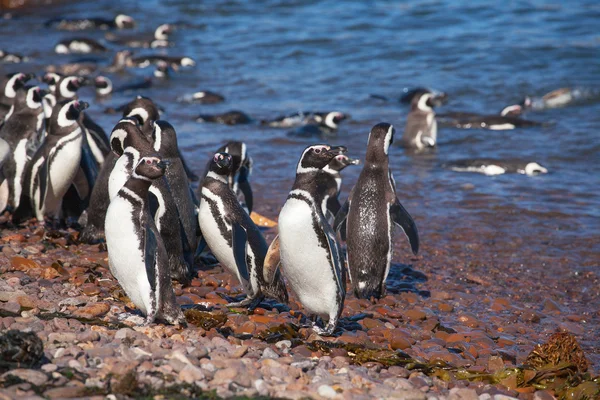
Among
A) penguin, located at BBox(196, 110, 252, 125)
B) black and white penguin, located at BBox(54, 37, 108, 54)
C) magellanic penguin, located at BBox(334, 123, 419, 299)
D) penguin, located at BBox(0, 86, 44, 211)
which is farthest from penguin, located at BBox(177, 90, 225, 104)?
magellanic penguin, located at BBox(334, 123, 419, 299)

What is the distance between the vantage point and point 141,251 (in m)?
5.34

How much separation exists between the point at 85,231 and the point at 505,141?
754 centimetres

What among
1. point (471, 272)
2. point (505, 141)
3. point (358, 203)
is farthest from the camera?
point (505, 141)

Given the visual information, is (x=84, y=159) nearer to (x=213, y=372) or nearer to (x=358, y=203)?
(x=358, y=203)

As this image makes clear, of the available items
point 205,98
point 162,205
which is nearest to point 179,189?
point 162,205

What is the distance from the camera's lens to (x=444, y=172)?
11.3 m

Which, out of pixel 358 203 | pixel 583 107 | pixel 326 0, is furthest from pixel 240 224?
pixel 326 0

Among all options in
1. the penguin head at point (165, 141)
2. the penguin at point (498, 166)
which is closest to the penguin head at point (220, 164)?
the penguin head at point (165, 141)

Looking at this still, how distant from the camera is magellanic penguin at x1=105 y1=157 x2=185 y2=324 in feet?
17.4

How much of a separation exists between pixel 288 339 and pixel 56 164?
3.59 metres

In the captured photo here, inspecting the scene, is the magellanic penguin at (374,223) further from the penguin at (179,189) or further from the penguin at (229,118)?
the penguin at (229,118)

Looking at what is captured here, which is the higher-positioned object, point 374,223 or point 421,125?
point 374,223

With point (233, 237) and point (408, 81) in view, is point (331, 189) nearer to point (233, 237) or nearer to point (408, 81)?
point (233, 237)

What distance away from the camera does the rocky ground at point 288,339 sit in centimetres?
424
